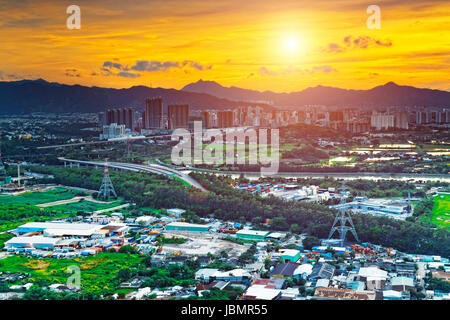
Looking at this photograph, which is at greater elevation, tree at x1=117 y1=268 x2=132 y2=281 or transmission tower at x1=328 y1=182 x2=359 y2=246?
transmission tower at x1=328 y1=182 x2=359 y2=246

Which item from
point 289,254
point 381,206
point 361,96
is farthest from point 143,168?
point 289,254

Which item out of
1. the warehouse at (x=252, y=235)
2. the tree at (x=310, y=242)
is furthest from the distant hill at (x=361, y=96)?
the tree at (x=310, y=242)

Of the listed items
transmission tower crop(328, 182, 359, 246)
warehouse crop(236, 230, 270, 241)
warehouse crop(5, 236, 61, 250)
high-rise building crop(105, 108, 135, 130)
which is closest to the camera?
warehouse crop(5, 236, 61, 250)

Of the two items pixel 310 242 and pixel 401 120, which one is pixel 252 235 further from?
pixel 401 120

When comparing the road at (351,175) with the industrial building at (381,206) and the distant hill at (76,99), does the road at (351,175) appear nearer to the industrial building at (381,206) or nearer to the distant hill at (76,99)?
the distant hill at (76,99)

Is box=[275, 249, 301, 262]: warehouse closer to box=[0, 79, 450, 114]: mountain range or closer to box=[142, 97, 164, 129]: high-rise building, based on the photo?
box=[0, 79, 450, 114]: mountain range

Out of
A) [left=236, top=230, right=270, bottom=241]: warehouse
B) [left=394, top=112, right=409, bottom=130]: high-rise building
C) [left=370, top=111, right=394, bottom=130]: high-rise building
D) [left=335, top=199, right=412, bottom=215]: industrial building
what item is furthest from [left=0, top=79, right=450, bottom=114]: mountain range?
[left=236, top=230, right=270, bottom=241]: warehouse
